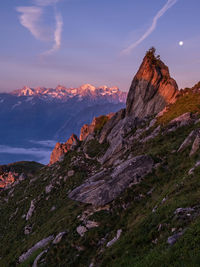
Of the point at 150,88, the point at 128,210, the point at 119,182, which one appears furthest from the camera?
the point at 150,88

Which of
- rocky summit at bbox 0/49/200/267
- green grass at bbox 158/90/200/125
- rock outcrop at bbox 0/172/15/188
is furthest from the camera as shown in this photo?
rock outcrop at bbox 0/172/15/188

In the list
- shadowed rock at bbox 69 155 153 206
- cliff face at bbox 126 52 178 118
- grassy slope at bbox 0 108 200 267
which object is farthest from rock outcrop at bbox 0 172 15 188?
shadowed rock at bbox 69 155 153 206

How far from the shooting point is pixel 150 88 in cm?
5728

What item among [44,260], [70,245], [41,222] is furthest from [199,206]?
[41,222]

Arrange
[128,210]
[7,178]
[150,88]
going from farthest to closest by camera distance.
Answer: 1. [7,178]
2. [150,88]
3. [128,210]

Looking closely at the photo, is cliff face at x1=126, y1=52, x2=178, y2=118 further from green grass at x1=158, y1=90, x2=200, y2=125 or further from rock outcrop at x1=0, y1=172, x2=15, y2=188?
rock outcrop at x1=0, y1=172, x2=15, y2=188

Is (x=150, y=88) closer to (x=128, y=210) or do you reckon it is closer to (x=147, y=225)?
(x=128, y=210)

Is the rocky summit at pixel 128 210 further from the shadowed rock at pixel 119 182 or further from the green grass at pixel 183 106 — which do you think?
the green grass at pixel 183 106

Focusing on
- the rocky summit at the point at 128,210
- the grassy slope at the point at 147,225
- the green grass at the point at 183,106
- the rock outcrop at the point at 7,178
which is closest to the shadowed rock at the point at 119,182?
the rocky summit at the point at 128,210

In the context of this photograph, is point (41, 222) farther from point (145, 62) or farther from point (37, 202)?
point (145, 62)

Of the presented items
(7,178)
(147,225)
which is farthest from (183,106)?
(7,178)

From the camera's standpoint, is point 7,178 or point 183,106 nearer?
point 183,106

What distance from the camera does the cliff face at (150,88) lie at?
54.1 metres

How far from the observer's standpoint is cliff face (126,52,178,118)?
5409 cm
